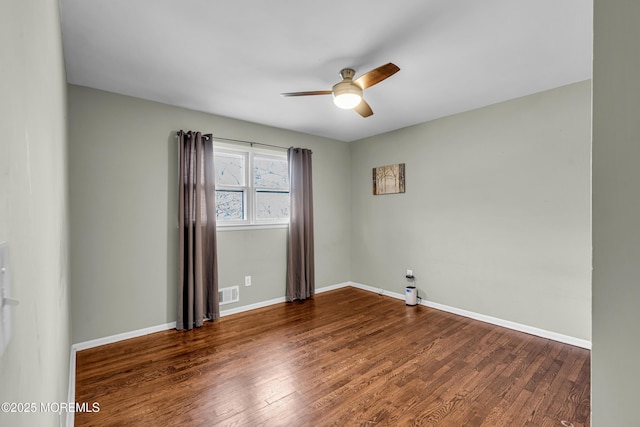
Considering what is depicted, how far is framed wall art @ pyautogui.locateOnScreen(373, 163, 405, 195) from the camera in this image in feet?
14.4

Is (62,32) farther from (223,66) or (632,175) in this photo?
(632,175)

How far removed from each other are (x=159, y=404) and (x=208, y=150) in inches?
100.0

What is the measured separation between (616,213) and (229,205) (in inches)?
147

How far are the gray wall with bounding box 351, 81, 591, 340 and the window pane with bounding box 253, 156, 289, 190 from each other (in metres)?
1.54

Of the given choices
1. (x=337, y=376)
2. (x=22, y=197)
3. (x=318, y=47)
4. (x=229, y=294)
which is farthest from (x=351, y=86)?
(x=229, y=294)

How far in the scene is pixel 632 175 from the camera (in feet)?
2.21

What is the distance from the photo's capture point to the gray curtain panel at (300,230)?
4.31 meters

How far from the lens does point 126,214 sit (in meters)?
3.06

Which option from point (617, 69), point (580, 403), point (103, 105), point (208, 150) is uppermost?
point (103, 105)

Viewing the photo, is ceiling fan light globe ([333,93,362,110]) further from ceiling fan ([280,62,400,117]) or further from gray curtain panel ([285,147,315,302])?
gray curtain panel ([285,147,315,302])

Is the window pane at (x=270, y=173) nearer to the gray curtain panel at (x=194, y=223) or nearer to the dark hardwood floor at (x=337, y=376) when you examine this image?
the gray curtain panel at (x=194, y=223)

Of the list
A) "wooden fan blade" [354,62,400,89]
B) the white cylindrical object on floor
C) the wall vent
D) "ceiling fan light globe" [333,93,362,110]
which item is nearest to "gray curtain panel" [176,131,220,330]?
the wall vent

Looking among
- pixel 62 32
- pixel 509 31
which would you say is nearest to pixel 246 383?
pixel 62 32

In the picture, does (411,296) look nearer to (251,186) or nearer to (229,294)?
(229,294)
